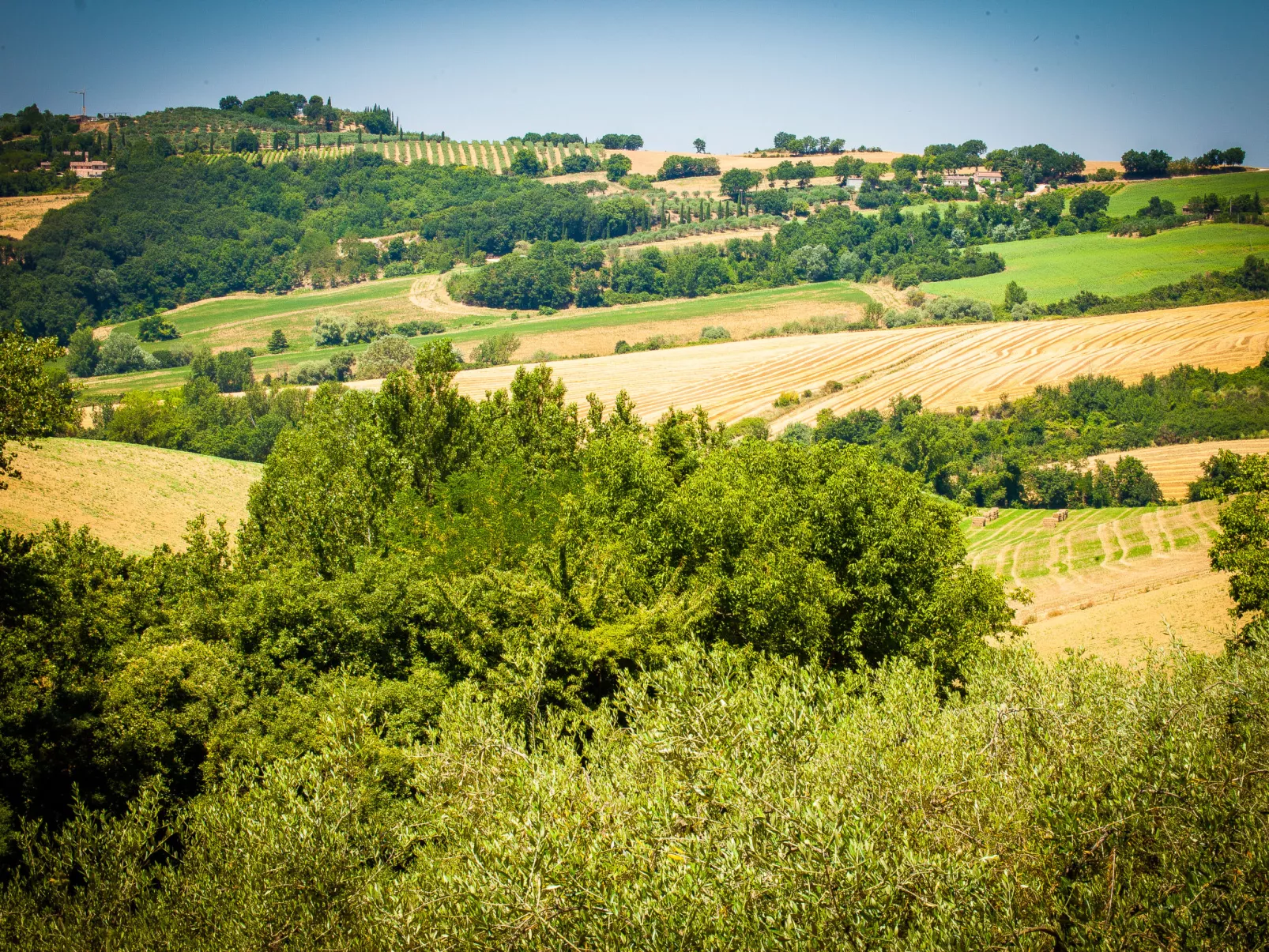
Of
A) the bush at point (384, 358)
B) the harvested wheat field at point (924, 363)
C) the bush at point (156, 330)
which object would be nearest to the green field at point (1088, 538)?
the harvested wheat field at point (924, 363)

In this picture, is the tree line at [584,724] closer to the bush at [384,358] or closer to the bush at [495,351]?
the bush at [384,358]

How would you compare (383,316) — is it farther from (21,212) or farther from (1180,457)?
(1180,457)

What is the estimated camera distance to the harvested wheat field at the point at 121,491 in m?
53.1

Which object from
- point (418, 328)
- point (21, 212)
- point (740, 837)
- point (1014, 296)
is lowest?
point (740, 837)

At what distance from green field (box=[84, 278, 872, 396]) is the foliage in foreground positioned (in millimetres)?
124360

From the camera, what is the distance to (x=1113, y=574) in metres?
57.8

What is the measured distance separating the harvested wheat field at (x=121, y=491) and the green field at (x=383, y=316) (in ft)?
230

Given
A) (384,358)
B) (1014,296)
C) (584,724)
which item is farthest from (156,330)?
(584,724)

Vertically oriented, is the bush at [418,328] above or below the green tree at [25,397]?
below

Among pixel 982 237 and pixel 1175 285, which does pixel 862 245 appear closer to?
pixel 982 237

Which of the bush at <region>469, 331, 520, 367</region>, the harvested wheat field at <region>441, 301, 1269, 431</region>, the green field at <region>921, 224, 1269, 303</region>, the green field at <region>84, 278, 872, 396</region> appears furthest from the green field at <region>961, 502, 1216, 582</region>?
the green field at <region>84, 278, 872, 396</region>

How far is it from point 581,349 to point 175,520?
283ft

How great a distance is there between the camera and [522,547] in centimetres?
3444

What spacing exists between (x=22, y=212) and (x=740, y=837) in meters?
226
